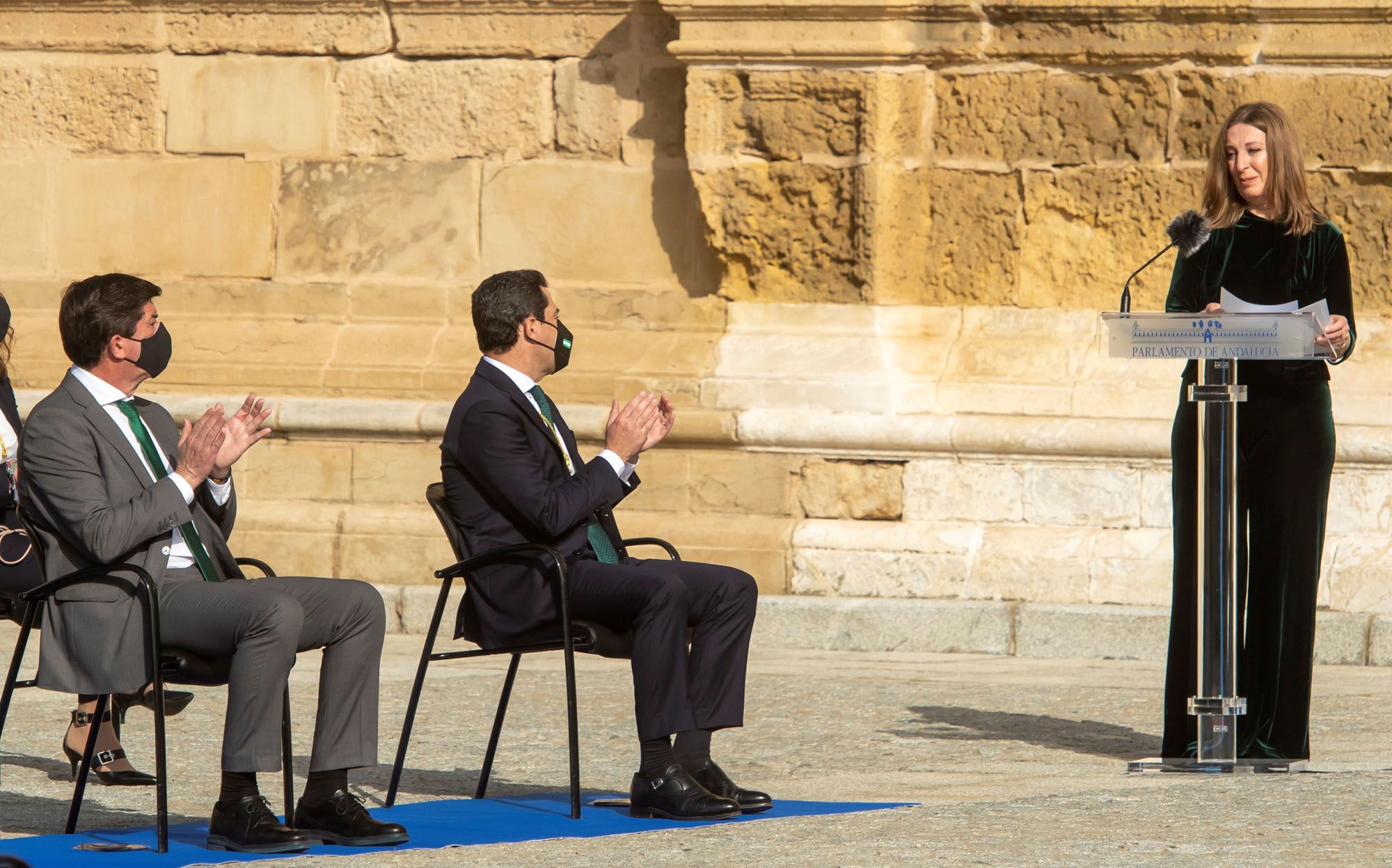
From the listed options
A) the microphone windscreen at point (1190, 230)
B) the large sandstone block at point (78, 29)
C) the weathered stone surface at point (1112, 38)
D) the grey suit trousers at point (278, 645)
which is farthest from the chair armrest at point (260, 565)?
the large sandstone block at point (78, 29)

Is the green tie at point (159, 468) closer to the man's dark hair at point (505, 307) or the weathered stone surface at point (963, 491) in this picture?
the man's dark hair at point (505, 307)

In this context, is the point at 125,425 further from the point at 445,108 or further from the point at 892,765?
the point at 445,108

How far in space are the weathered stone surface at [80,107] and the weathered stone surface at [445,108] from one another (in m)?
0.94

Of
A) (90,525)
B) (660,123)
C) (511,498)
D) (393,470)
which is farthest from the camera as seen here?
(660,123)

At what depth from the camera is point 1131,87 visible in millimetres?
8414

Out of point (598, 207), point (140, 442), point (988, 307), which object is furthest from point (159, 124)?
point (140, 442)

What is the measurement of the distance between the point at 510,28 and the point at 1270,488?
4617mm

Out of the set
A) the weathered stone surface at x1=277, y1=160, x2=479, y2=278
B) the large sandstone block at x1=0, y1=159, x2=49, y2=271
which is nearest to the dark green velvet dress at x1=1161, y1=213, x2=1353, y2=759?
the weathered stone surface at x1=277, y1=160, x2=479, y2=278

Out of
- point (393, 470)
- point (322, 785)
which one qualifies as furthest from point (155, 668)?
point (393, 470)

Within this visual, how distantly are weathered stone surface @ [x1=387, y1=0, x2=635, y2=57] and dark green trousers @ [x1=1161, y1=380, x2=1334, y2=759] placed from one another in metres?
4.11

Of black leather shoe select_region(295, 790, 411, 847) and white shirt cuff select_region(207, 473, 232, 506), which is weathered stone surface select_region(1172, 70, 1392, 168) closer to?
white shirt cuff select_region(207, 473, 232, 506)

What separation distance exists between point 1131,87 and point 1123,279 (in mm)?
763

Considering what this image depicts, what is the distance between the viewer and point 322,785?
4.58 metres

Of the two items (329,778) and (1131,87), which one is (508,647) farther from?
(1131,87)
